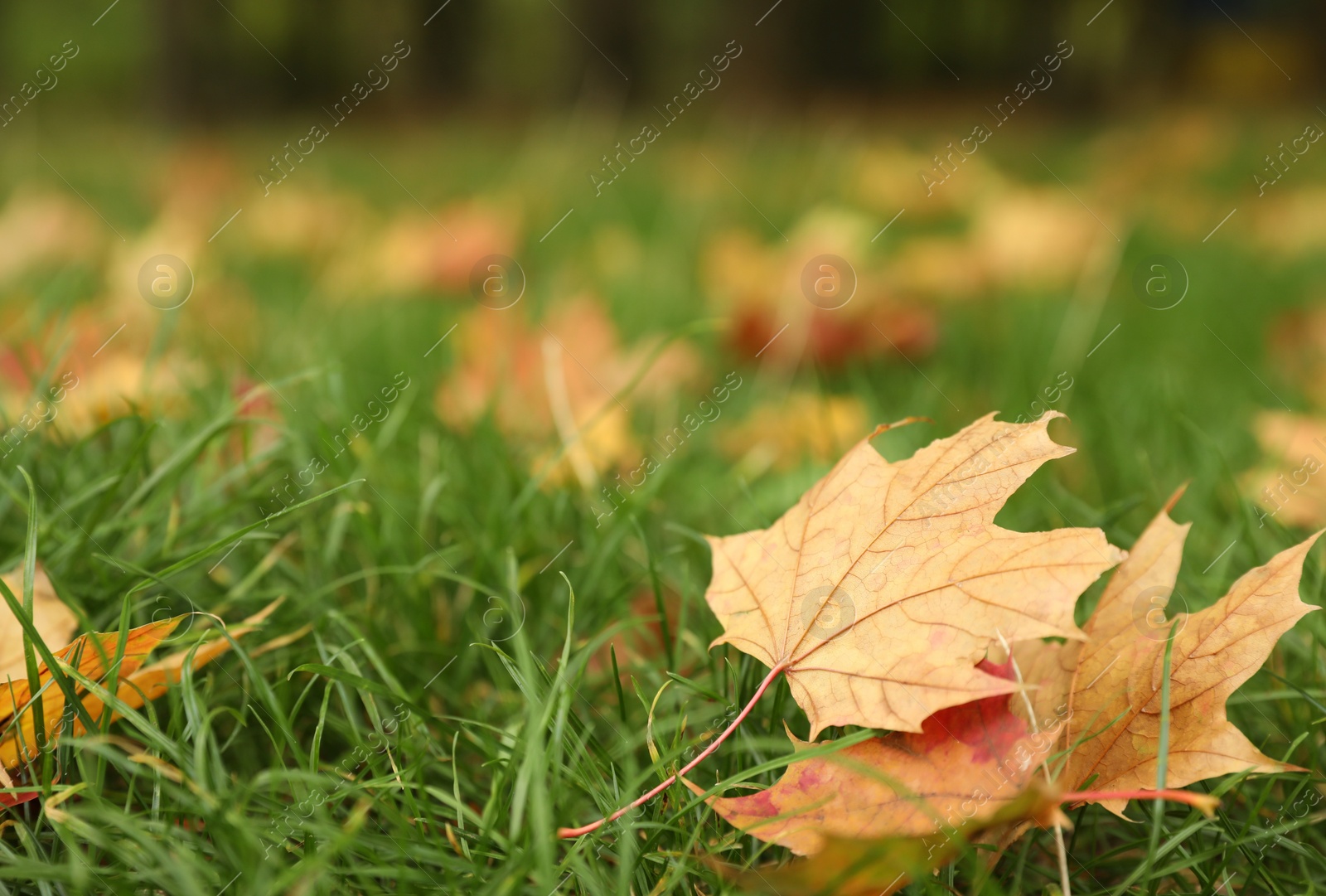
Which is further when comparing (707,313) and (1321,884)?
(707,313)

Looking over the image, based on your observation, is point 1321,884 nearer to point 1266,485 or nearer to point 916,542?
point 916,542

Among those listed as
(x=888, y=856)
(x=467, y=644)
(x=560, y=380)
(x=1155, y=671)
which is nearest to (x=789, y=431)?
(x=560, y=380)

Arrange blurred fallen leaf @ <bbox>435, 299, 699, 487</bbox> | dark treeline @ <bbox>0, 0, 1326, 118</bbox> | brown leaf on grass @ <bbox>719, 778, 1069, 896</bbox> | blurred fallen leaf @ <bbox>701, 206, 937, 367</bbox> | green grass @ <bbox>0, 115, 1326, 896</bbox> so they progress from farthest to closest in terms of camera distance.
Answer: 1. dark treeline @ <bbox>0, 0, 1326, 118</bbox>
2. blurred fallen leaf @ <bbox>701, 206, 937, 367</bbox>
3. blurred fallen leaf @ <bbox>435, 299, 699, 487</bbox>
4. green grass @ <bbox>0, 115, 1326, 896</bbox>
5. brown leaf on grass @ <bbox>719, 778, 1069, 896</bbox>

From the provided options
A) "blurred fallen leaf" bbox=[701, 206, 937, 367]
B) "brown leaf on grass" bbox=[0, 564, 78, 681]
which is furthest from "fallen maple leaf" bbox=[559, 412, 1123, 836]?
"blurred fallen leaf" bbox=[701, 206, 937, 367]

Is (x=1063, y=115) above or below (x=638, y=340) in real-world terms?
below

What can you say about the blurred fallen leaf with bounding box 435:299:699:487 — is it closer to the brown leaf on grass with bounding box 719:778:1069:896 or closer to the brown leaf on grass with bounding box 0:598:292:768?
the brown leaf on grass with bounding box 0:598:292:768

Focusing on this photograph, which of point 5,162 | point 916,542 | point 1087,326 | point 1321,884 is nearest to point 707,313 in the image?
point 1087,326
